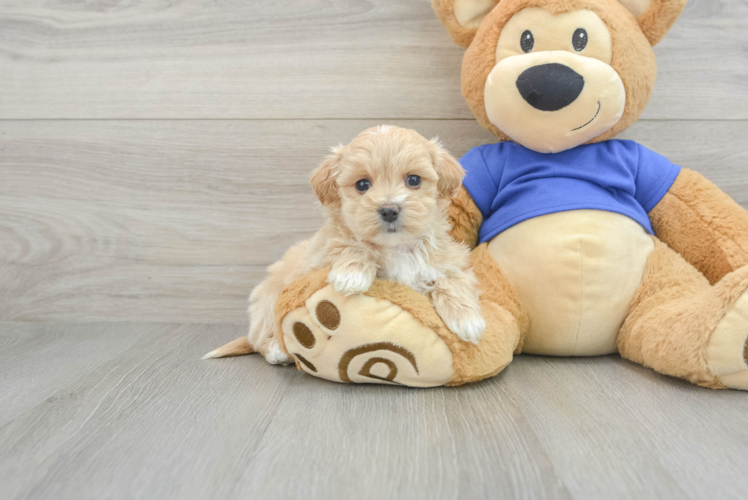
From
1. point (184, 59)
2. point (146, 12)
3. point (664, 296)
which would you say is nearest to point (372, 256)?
point (664, 296)

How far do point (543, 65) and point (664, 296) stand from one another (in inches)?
21.3

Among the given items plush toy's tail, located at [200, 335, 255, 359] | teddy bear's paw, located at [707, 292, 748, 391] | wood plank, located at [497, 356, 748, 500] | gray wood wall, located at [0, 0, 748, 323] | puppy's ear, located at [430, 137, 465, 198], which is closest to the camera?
wood plank, located at [497, 356, 748, 500]

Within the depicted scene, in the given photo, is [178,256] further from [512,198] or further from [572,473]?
[572,473]

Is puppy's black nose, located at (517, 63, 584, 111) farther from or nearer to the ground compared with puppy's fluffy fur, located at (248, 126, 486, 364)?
farther from the ground

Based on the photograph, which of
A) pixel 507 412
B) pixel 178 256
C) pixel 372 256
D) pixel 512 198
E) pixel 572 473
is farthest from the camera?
pixel 178 256

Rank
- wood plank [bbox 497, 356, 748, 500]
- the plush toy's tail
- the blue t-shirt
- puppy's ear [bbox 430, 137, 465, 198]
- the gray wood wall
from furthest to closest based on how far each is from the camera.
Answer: the gray wood wall
the plush toy's tail
the blue t-shirt
puppy's ear [bbox 430, 137, 465, 198]
wood plank [bbox 497, 356, 748, 500]

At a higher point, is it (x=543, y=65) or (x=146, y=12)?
(x=146, y=12)

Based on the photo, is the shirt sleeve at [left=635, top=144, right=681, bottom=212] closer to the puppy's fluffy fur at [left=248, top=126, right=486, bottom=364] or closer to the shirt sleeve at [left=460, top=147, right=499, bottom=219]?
the shirt sleeve at [left=460, top=147, right=499, bottom=219]

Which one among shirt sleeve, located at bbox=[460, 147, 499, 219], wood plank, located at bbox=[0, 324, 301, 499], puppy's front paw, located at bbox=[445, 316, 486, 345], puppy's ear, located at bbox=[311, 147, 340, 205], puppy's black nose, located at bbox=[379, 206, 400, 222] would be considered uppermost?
puppy's ear, located at bbox=[311, 147, 340, 205]

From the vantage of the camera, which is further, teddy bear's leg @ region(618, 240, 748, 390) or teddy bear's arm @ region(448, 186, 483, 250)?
teddy bear's arm @ region(448, 186, 483, 250)

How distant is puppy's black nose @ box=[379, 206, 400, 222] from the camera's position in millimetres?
862

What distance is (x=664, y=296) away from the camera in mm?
1002

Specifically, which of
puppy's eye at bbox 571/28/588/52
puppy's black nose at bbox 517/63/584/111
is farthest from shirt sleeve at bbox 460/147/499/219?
puppy's eye at bbox 571/28/588/52

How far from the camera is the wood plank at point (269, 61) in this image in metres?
1.29
